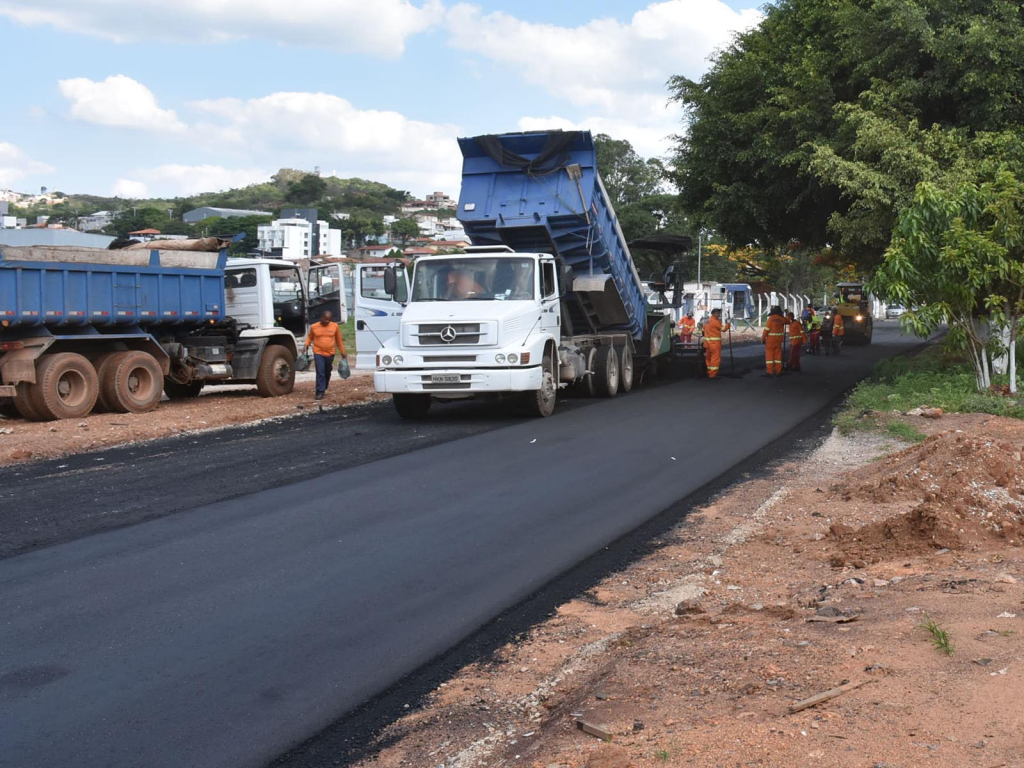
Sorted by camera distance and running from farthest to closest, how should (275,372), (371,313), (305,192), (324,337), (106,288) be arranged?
(305,192)
(275,372)
(371,313)
(324,337)
(106,288)

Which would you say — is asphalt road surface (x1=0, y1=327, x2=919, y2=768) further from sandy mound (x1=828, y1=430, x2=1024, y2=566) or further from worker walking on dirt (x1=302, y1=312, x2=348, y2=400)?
worker walking on dirt (x1=302, y1=312, x2=348, y2=400)

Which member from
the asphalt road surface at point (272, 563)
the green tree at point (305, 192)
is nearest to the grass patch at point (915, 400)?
the asphalt road surface at point (272, 563)

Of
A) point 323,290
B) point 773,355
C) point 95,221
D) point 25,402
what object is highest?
point 95,221

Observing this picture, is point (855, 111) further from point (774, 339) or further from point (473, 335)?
point (473, 335)

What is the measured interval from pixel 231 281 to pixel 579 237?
659 centimetres

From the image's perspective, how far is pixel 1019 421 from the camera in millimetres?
13203

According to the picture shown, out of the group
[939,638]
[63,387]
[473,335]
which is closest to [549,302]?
[473,335]

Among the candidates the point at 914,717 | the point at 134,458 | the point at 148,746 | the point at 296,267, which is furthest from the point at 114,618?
the point at 296,267

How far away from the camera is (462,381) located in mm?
14438

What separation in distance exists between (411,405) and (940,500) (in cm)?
868

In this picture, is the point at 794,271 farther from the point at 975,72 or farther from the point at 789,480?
the point at 789,480

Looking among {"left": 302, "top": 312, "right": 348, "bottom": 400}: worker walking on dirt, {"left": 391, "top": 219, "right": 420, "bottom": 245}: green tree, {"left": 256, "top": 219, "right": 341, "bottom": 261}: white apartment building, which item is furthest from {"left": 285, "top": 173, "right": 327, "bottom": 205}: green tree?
{"left": 302, "top": 312, "right": 348, "bottom": 400}: worker walking on dirt

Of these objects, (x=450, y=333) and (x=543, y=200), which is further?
(x=543, y=200)

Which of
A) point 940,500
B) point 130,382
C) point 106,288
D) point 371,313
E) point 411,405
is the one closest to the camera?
point 940,500
